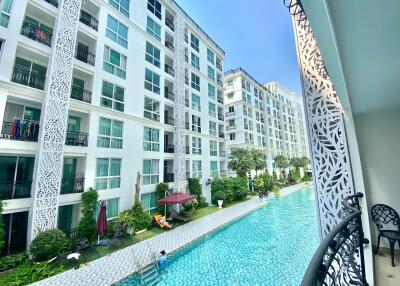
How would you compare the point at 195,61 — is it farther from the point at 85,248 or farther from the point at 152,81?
the point at 85,248

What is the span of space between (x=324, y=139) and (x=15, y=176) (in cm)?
1350

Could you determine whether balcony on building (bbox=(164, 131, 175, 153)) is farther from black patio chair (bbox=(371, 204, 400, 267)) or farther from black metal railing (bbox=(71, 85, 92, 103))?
black patio chair (bbox=(371, 204, 400, 267))

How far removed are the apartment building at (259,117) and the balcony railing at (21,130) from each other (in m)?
28.3

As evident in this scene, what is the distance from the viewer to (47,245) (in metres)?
8.97

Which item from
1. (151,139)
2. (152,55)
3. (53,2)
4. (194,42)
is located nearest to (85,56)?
(53,2)

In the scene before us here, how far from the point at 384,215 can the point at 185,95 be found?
1908 centimetres

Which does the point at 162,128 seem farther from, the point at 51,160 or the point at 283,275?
the point at 283,275

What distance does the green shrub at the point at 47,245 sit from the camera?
880 centimetres

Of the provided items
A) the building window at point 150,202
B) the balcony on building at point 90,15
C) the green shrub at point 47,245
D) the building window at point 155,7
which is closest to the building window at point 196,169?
the building window at point 150,202

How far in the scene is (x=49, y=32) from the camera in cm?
1234

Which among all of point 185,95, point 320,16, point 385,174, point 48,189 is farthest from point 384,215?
point 185,95

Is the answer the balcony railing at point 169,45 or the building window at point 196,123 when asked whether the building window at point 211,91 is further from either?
the balcony railing at point 169,45

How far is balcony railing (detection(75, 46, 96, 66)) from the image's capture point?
42.9 feet

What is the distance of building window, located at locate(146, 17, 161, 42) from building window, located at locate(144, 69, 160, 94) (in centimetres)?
383
